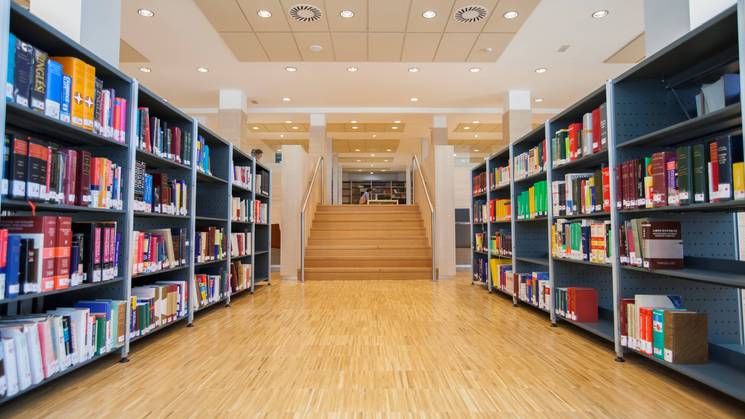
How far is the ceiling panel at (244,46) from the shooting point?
5824 mm

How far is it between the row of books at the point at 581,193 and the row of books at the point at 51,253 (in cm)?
324

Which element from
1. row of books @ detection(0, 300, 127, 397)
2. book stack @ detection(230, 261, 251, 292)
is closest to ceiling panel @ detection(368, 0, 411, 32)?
book stack @ detection(230, 261, 251, 292)

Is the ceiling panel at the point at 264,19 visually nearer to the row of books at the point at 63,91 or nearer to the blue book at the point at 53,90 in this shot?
the row of books at the point at 63,91

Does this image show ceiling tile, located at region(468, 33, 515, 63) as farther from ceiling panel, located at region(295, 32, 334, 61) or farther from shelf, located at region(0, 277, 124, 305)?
shelf, located at region(0, 277, 124, 305)

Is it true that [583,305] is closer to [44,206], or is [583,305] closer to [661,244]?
[661,244]

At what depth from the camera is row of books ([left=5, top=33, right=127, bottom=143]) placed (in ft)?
5.93

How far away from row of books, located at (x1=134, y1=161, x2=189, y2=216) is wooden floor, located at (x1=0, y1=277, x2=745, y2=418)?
0.99 m

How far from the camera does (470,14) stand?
5258 mm

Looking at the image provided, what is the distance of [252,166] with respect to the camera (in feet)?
18.6

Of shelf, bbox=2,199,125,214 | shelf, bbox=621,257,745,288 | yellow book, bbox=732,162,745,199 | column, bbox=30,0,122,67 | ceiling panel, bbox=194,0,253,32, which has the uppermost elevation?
ceiling panel, bbox=194,0,253,32

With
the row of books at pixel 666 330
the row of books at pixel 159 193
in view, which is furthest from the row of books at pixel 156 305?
the row of books at pixel 666 330

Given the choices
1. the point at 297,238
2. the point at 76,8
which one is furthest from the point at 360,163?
the point at 76,8

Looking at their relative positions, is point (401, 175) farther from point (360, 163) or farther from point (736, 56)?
point (736, 56)

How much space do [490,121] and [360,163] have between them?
29.2 feet
